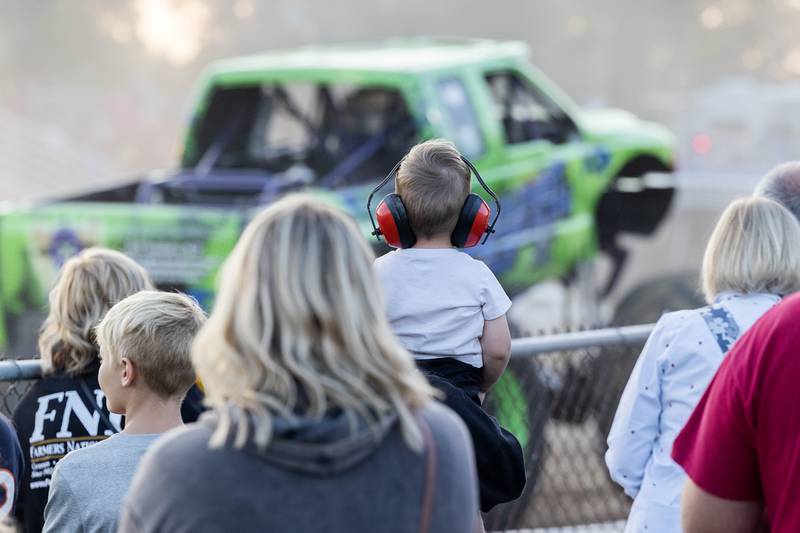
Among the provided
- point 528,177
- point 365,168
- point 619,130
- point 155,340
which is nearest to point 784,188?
point 155,340

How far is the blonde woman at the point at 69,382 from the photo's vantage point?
10.5 ft

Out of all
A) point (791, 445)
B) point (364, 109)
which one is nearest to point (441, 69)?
point (364, 109)

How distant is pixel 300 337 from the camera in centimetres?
186

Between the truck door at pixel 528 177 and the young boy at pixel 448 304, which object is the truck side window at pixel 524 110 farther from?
the young boy at pixel 448 304

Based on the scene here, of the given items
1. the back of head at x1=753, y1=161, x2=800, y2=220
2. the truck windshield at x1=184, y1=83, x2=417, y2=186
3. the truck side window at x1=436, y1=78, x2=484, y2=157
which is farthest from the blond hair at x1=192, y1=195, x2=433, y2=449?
the truck windshield at x1=184, y1=83, x2=417, y2=186

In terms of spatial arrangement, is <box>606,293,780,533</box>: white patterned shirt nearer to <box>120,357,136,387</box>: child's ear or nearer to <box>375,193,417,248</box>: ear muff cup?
<box>375,193,417,248</box>: ear muff cup

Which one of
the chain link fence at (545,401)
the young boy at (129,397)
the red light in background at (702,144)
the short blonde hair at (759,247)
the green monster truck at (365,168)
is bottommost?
the red light in background at (702,144)

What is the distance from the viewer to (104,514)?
2.51 metres

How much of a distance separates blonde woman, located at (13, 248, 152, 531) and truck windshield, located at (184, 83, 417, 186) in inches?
202

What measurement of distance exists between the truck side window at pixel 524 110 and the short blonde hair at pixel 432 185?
19.0ft

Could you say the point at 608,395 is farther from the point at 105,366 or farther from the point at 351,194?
the point at 105,366

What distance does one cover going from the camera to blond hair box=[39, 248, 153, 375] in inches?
129

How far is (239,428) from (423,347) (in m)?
1.26

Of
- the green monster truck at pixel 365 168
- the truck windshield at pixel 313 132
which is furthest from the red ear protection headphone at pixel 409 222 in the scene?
the truck windshield at pixel 313 132
